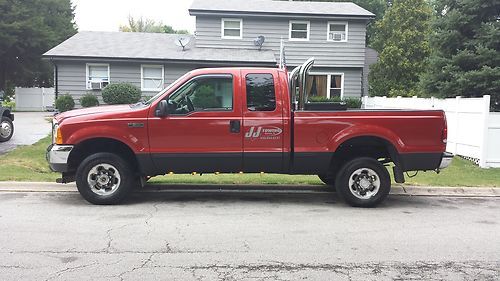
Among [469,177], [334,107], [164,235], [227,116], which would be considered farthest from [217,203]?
[469,177]

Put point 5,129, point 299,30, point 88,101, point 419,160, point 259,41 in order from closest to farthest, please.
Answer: point 419,160, point 5,129, point 88,101, point 259,41, point 299,30

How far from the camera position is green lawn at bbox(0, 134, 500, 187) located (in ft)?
30.2

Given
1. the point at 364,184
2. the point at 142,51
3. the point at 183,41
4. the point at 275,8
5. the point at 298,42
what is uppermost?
the point at 275,8

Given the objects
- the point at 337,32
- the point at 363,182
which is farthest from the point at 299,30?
the point at 363,182

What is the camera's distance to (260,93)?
296 inches

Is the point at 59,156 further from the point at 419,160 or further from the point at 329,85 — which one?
the point at 329,85

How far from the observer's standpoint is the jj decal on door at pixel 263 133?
7.41 m

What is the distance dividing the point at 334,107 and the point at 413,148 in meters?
1.40

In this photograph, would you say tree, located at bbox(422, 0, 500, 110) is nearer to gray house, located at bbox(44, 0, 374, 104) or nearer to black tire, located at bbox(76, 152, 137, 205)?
gray house, located at bbox(44, 0, 374, 104)

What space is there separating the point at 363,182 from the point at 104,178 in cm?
412

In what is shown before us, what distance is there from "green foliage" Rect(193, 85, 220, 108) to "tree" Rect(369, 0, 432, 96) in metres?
19.4

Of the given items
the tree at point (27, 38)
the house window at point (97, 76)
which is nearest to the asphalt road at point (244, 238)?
the house window at point (97, 76)

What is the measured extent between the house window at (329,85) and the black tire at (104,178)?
61.9 ft

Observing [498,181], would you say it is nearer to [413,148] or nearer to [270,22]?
[413,148]
